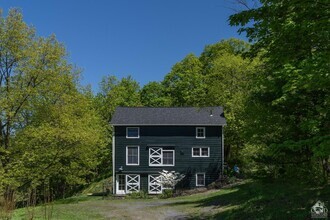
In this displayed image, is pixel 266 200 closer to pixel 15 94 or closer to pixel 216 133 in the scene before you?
pixel 15 94

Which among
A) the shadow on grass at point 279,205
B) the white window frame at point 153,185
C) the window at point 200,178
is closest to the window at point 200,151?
the window at point 200,178

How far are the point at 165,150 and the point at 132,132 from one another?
3876 mm

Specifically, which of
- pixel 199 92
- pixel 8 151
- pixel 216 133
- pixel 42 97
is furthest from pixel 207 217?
pixel 199 92

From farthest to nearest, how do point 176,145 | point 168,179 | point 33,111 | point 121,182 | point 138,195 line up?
point 176,145, point 121,182, point 168,179, point 138,195, point 33,111

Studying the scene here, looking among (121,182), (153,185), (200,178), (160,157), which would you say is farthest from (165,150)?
(121,182)

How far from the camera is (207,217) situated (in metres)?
15.4

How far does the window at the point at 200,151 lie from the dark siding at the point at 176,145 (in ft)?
1.00

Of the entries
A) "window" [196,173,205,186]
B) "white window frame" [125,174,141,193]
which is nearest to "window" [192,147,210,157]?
"window" [196,173,205,186]

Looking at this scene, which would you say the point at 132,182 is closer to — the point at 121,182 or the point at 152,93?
the point at 121,182

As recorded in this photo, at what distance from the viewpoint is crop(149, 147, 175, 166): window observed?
3706cm

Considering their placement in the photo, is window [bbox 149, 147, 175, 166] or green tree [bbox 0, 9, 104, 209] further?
window [bbox 149, 147, 175, 166]

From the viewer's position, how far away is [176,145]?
37.1 metres

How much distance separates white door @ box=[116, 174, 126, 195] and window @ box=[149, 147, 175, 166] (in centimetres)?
318

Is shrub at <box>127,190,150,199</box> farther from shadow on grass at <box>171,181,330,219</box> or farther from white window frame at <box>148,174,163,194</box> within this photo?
shadow on grass at <box>171,181,330,219</box>
